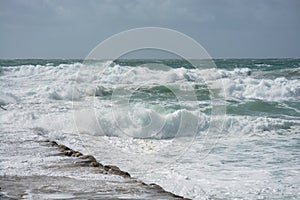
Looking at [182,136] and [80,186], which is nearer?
[80,186]

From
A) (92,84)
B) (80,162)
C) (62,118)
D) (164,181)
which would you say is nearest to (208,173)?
(164,181)

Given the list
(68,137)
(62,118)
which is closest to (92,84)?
(62,118)

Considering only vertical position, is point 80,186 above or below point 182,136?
above

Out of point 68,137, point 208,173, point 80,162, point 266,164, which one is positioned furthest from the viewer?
point 68,137

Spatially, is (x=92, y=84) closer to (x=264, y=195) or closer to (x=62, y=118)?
(x=62, y=118)

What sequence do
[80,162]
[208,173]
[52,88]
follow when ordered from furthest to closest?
1. [52,88]
2. [208,173]
3. [80,162]

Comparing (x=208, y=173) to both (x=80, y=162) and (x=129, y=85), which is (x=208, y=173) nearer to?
(x=80, y=162)

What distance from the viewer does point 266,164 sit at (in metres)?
8.71

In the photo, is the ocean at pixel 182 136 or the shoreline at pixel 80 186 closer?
the shoreline at pixel 80 186

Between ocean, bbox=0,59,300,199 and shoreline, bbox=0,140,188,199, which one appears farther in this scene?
ocean, bbox=0,59,300,199

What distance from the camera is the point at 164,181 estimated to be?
730 centimetres

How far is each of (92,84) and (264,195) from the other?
2175 centimetres

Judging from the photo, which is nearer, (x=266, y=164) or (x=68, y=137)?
(x=266, y=164)

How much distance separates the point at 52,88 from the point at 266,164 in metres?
16.3
